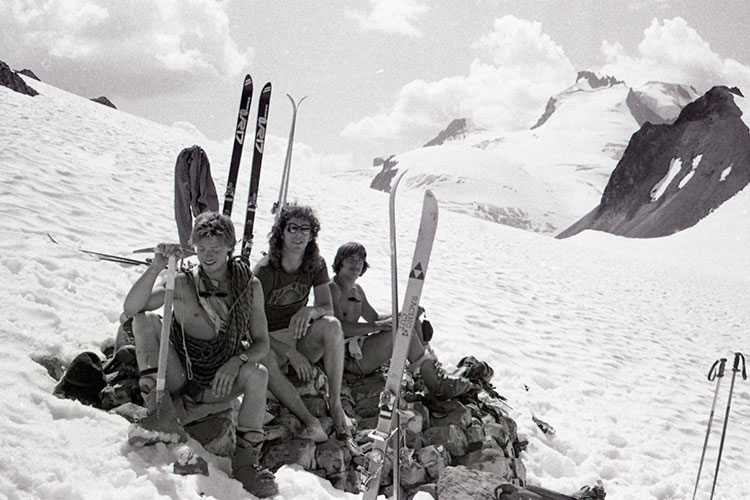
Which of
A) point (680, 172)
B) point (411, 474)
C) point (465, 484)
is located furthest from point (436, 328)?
point (680, 172)

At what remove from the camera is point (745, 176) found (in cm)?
3528

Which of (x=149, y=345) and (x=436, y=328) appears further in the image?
(x=436, y=328)

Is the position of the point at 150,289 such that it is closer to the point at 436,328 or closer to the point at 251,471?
the point at 251,471

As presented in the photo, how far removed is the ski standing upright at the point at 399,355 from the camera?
3.03 meters

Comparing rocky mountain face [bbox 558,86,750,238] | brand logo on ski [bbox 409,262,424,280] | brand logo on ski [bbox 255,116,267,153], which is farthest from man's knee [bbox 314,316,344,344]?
rocky mountain face [bbox 558,86,750,238]

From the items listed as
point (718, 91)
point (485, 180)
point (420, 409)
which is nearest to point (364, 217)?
point (420, 409)

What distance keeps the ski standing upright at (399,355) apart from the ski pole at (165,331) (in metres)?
1.16

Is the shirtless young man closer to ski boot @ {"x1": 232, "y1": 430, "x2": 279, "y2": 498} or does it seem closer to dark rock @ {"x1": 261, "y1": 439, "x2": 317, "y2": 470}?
ski boot @ {"x1": 232, "y1": 430, "x2": 279, "y2": 498}

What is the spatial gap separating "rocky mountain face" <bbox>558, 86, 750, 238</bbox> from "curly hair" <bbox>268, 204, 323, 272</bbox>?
3623cm

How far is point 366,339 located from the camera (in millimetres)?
4754

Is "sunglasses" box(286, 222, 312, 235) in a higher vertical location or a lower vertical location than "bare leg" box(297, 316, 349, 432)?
higher

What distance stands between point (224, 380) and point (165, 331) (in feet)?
1.34

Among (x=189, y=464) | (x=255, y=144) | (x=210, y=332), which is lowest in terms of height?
(x=189, y=464)

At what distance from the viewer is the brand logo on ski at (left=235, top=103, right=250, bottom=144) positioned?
295 inches
